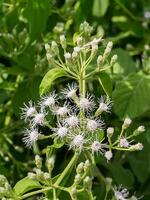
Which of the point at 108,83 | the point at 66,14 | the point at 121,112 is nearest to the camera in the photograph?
the point at 108,83

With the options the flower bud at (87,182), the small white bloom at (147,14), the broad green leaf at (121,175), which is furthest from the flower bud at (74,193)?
the small white bloom at (147,14)

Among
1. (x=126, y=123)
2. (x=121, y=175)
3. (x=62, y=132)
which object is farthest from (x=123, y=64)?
(x=62, y=132)

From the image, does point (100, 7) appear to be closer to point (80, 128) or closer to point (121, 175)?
point (121, 175)

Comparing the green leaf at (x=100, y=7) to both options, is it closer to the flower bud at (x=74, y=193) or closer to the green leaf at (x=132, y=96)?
the green leaf at (x=132, y=96)

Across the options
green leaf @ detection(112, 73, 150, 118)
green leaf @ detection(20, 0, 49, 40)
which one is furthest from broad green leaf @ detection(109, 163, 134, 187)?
green leaf @ detection(20, 0, 49, 40)

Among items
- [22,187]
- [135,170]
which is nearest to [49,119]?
[22,187]

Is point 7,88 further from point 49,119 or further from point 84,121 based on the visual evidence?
point 84,121
